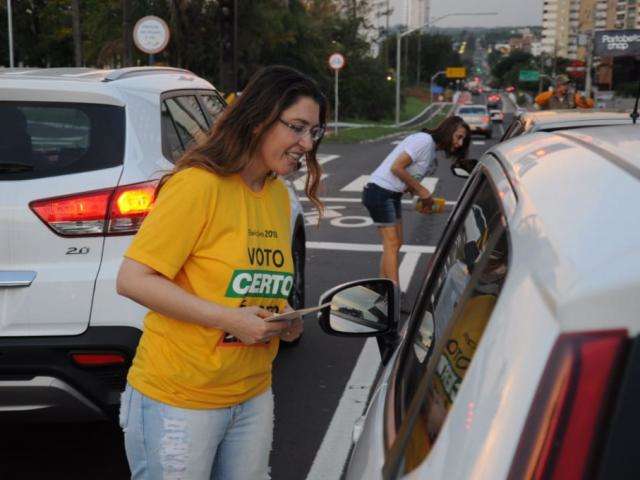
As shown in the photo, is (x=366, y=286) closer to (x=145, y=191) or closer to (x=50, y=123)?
(x=145, y=191)

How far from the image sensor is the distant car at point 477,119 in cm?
4403

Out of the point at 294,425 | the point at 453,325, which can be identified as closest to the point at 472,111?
the point at 294,425

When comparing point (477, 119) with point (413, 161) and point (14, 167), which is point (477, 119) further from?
point (14, 167)

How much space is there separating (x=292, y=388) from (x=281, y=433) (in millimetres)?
706

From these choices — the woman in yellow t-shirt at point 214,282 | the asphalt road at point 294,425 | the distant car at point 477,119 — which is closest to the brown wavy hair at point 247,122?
the woman in yellow t-shirt at point 214,282

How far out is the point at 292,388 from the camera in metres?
5.39

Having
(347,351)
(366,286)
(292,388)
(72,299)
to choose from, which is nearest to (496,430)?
(366,286)

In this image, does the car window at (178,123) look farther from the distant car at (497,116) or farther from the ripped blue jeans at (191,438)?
the distant car at (497,116)

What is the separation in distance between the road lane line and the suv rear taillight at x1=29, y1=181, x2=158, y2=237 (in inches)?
178

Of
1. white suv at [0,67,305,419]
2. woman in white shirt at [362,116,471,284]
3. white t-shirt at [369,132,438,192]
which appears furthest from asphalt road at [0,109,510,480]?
white t-shirt at [369,132,438,192]

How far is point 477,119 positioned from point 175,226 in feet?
141

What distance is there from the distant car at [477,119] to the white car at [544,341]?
42817mm

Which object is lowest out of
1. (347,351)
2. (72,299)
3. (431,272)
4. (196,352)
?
(347,351)

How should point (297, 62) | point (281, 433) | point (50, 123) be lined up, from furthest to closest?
point (297, 62), point (281, 433), point (50, 123)
